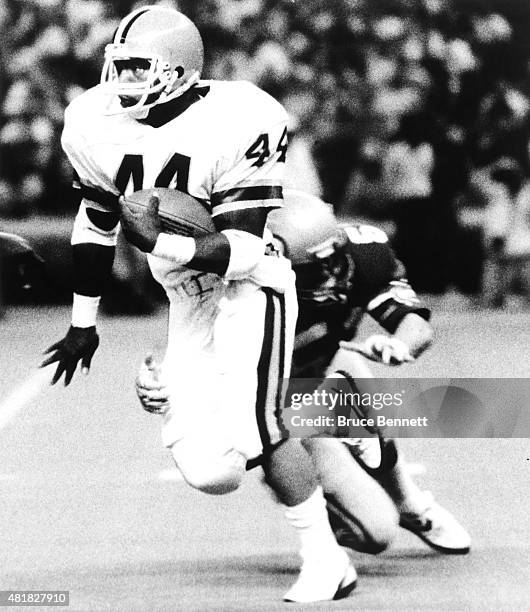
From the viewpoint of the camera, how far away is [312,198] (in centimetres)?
286

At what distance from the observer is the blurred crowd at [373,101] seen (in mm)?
2857

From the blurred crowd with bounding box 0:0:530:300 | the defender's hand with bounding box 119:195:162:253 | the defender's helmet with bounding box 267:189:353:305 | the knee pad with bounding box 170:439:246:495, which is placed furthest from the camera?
A: the blurred crowd with bounding box 0:0:530:300

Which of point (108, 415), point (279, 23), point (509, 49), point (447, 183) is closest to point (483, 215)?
point (447, 183)

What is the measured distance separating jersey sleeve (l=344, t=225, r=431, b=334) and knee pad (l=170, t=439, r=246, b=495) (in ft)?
1.37

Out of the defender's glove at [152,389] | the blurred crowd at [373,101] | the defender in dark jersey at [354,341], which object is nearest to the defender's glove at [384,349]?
the defender in dark jersey at [354,341]

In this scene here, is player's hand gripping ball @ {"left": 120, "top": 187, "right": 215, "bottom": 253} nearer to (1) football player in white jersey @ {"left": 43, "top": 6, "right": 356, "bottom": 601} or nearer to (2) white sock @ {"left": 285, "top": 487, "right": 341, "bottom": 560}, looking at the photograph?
(1) football player in white jersey @ {"left": 43, "top": 6, "right": 356, "bottom": 601}

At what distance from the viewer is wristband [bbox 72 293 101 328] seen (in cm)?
280

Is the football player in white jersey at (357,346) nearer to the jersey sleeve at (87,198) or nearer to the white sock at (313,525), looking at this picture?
the white sock at (313,525)

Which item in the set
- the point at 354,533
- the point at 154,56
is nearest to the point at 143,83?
the point at 154,56

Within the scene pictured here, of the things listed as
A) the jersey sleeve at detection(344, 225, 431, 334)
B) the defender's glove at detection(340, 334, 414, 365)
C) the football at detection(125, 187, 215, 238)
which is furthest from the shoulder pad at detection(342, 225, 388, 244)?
the football at detection(125, 187, 215, 238)

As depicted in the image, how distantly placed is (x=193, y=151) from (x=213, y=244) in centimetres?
18

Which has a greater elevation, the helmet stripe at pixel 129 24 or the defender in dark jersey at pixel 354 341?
the helmet stripe at pixel 129 24

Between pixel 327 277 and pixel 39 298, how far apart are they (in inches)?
21.4

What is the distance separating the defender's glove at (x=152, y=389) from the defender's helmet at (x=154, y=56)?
1.51 feet
